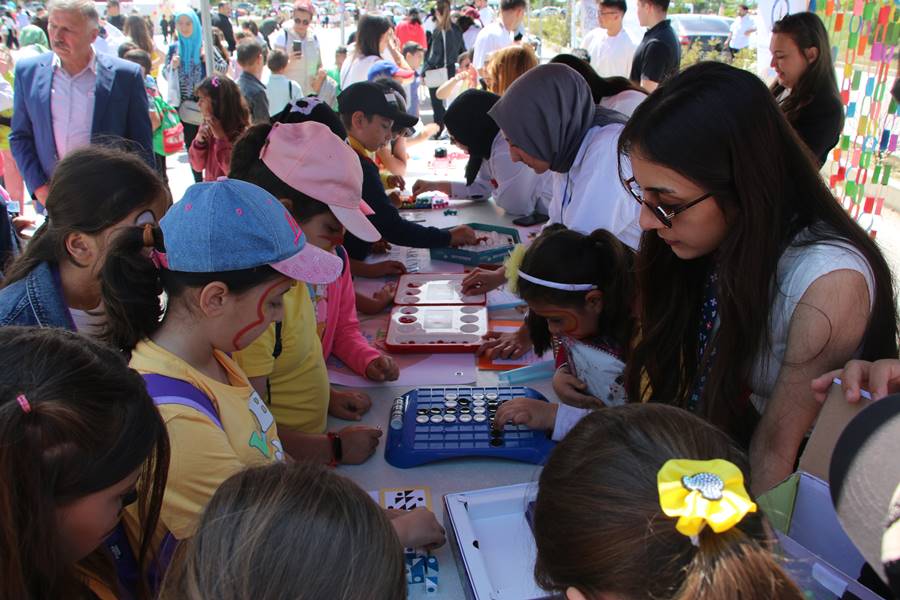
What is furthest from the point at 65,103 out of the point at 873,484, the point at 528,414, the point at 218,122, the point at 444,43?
the point at 444,43

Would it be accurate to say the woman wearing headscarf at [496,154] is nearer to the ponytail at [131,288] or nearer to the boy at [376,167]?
the boy at [376,167]

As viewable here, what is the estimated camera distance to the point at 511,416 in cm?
134

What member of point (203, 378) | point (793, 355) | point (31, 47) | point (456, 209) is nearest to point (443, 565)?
point (203, 378)

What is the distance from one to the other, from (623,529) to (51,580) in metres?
0.60

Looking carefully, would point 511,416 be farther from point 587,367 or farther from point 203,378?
point 203,378

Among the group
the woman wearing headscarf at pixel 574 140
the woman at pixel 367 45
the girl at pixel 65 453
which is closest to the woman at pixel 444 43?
the woman at pixel 367 45

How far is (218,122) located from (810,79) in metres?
2.86

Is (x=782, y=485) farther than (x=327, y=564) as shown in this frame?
Yes

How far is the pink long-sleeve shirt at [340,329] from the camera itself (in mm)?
1649

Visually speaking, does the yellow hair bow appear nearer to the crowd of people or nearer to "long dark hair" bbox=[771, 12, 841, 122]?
the crowd of people

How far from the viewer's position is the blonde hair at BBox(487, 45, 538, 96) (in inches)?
130

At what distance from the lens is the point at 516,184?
9.62 feet

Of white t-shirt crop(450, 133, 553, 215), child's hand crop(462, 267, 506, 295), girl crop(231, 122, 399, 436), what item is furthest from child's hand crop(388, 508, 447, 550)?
white t-shirt crop(450, 133, 553, 215)

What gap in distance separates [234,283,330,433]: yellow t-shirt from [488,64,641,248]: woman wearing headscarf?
0.93 meters
